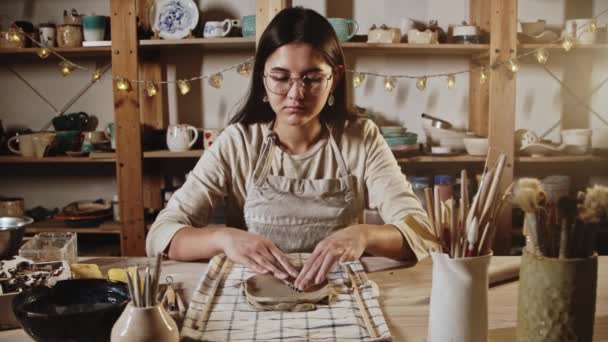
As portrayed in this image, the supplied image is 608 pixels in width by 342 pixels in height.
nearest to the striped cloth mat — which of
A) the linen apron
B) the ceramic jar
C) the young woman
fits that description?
the young woman

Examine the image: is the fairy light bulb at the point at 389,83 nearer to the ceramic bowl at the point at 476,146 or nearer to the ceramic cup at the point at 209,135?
the ceramic bowl at the point at 476,146

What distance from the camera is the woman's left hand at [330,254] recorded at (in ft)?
4.22

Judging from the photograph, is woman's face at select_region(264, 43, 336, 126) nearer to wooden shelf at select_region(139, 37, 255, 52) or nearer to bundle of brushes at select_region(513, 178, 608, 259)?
bundle of brushes at select_region(513, 178, 608, 259)

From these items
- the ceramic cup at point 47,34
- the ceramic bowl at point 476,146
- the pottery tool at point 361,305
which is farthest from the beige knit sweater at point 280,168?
the ceramic cup at point 47,34

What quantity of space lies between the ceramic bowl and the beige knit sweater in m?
1.41

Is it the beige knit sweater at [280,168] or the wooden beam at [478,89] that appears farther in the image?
the wooden beam at [478,89]

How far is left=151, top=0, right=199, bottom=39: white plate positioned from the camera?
129 inches

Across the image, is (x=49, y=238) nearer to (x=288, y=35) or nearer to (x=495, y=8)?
(x=288, y=35)

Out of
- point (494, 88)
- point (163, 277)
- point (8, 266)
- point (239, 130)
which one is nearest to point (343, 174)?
point (239, 130)

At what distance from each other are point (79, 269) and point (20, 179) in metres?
2.74

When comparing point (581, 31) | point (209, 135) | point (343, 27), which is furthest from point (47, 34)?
point (581, 31)

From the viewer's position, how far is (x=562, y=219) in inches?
34.9

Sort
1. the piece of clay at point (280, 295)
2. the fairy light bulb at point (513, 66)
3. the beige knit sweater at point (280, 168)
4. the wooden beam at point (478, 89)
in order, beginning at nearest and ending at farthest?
1. the piece of clay at point (280, 295)
2. the beige knit sweater at point (280, 168)
3. the fairy light bulb at point (513, 66)
4. the wooden beam at point (478, 89)

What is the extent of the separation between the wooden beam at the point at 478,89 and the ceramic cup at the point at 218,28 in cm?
136
